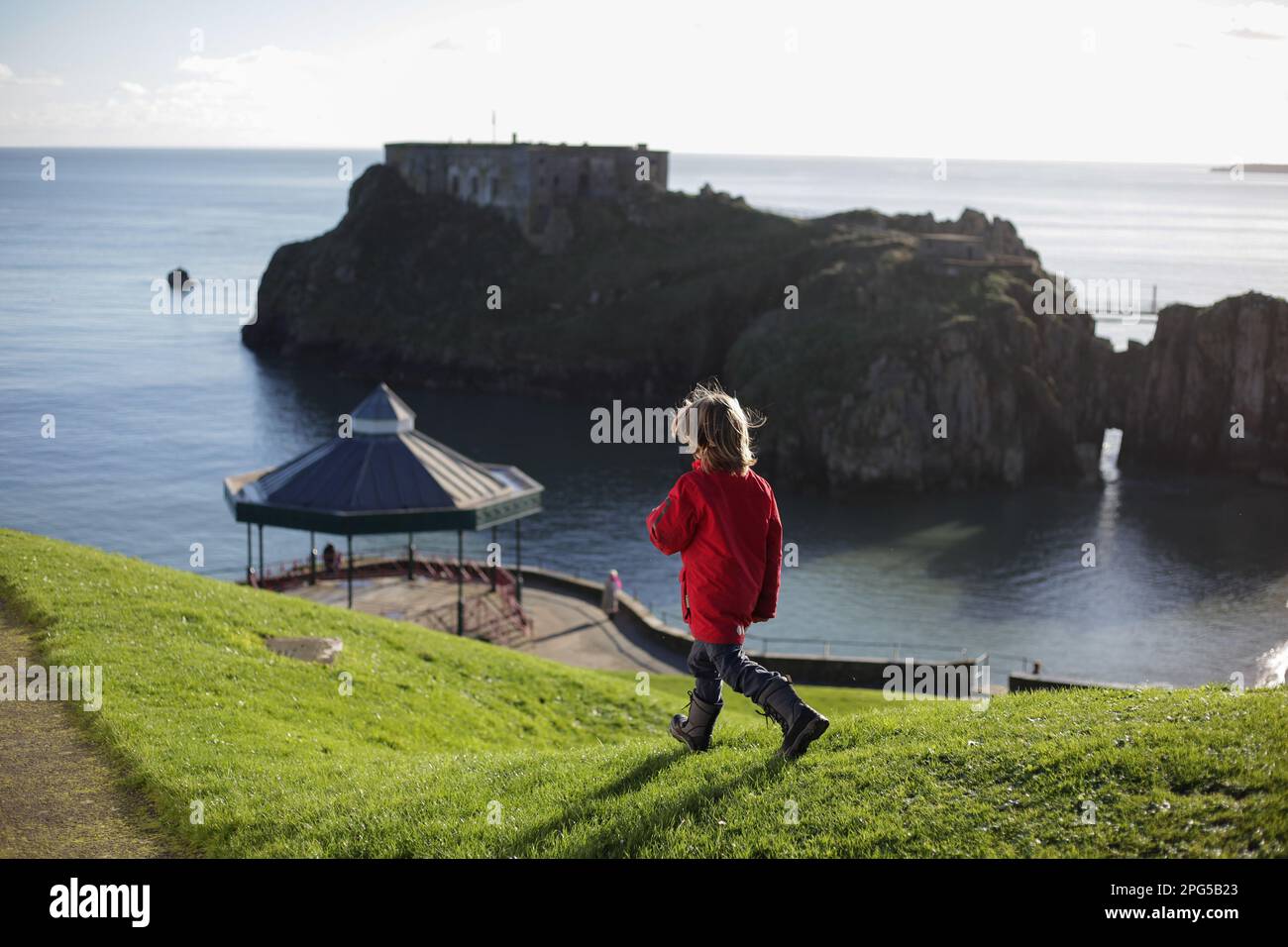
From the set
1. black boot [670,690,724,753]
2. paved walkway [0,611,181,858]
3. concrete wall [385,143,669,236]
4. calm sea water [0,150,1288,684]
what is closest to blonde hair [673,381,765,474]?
black boot [670,690,724,753]

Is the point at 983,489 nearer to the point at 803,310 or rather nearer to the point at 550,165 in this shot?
the point at 803,310

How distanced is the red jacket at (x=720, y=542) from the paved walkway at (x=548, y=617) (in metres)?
25.2

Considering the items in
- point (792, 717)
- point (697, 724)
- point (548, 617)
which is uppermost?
point (792, 717)

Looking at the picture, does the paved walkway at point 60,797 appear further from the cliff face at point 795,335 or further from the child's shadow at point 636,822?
the cliff face at point 795,335

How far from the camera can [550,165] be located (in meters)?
136

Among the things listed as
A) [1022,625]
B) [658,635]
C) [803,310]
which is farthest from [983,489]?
[658,635]

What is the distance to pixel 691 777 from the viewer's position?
10641 mm

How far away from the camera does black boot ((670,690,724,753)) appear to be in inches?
443

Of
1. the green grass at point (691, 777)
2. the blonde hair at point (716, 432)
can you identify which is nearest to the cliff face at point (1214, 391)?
the green grass at point (691, 777)

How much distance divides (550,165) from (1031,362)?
6554 centimetres

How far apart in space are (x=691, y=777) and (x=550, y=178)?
429 feet

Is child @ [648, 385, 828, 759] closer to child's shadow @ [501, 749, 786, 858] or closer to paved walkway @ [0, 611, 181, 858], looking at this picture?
child's shadow @ [501, 749, 786, 858]

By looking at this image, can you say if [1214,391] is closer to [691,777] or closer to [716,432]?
[691,777]

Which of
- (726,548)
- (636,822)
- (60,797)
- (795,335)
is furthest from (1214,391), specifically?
(60,797)
